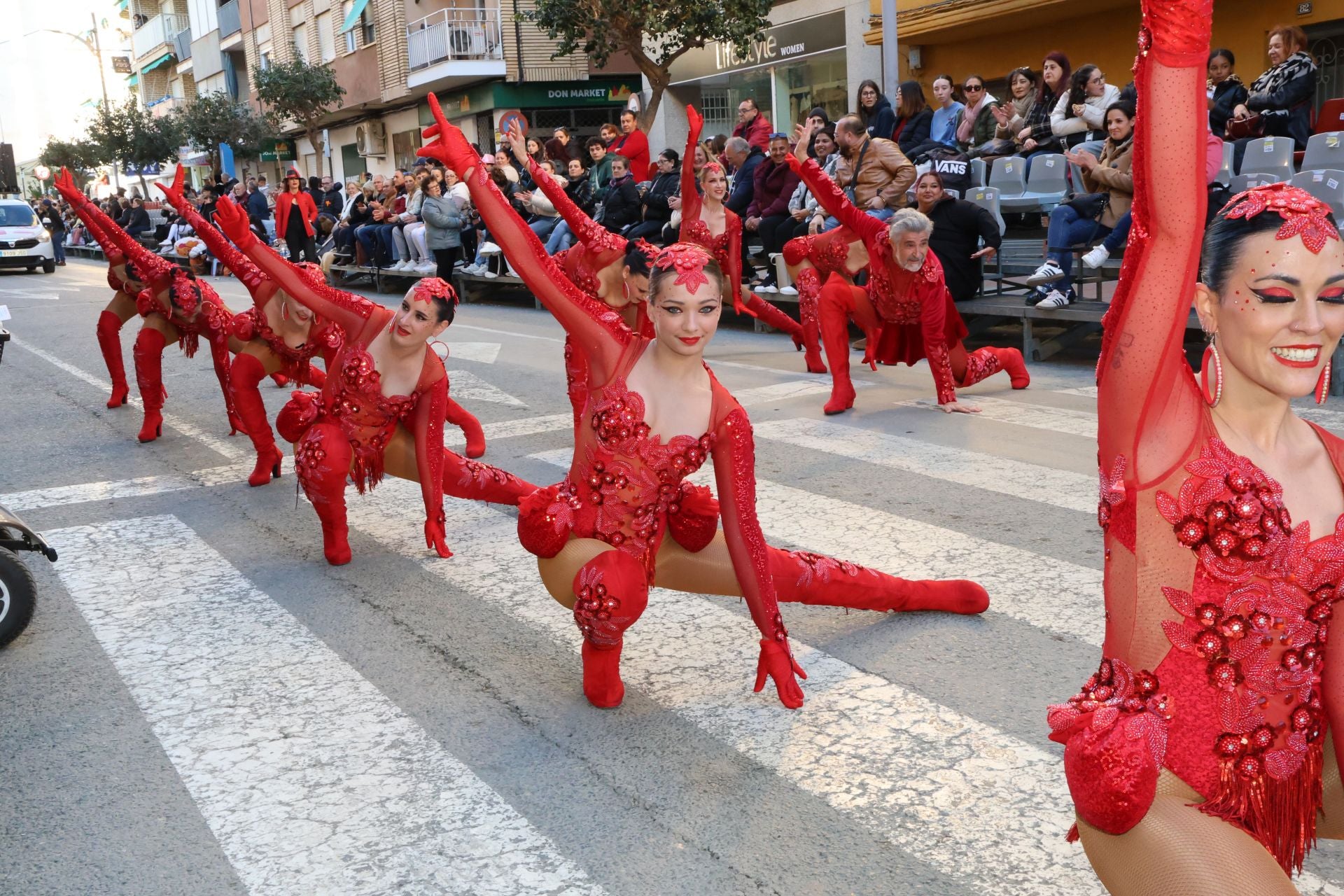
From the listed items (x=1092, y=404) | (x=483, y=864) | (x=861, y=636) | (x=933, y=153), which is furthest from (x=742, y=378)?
(x=483, y=864)

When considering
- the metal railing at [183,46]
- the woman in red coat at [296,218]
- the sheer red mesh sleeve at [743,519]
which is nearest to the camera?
the sheer red mesh sleeve at [743,519]

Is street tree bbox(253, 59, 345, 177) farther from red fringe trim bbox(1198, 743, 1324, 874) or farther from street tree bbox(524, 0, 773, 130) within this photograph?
red fringe trim bbox(1198, 743, 1324, 874)

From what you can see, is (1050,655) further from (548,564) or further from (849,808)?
(548,564)

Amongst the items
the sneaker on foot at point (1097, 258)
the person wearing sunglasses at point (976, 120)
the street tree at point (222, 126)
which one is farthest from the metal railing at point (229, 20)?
the sneaker on foot at point (1097, 258)

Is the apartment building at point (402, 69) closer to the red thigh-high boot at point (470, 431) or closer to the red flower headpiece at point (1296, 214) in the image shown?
the red thigh-high boot at point (470, 431)

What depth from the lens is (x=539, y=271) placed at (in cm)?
382

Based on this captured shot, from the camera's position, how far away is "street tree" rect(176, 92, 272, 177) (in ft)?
141

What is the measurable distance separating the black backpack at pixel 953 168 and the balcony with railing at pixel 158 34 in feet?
172

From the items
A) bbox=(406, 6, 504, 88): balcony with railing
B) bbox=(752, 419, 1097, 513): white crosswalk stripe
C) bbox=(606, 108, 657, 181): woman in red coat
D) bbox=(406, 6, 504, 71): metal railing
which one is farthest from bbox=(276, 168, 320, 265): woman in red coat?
bbox=(752, 419, 1097, 513): white crosswalk stripe

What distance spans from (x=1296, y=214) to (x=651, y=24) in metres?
18.8

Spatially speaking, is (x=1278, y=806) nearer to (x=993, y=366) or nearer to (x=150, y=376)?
(x=993, y=366)

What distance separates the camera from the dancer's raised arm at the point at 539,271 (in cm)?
378

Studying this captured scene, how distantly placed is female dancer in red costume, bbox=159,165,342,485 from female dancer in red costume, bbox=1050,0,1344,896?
5683 mm

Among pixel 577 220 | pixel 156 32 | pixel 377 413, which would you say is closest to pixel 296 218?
pixel 577 220
